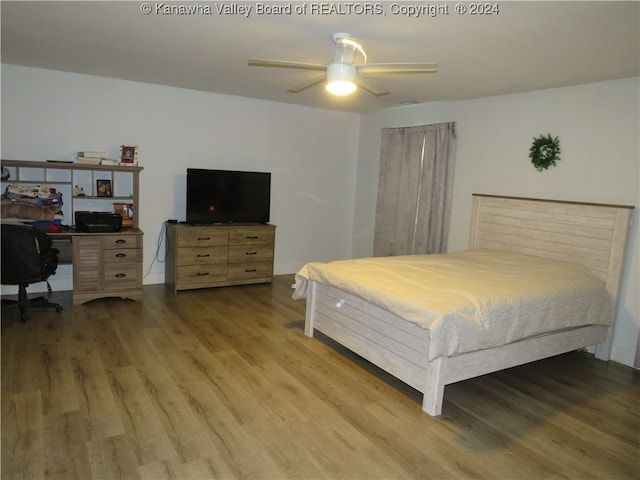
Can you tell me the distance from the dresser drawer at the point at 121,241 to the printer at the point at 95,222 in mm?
88

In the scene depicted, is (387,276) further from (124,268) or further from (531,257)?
(124,268)

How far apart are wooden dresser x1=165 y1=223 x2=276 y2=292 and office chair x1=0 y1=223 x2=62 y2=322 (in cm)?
130

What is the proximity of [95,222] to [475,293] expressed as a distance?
3601 mm

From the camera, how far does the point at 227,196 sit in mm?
5355

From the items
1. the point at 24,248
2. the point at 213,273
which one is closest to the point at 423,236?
→ the point at 213,273

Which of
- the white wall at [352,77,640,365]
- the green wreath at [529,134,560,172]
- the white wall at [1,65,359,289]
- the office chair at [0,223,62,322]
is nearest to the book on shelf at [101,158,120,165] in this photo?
the white wall at [1,65,359,289]

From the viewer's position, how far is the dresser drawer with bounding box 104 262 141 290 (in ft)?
14.7

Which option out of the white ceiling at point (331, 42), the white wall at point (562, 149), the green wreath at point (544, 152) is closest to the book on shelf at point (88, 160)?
the white ceiling at point (331, 42)

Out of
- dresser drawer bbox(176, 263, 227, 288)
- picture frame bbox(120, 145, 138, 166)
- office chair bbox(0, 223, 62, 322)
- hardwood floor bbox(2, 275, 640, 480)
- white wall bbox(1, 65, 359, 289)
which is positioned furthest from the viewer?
dresser drawer bbox(176, 263, 227, 288)

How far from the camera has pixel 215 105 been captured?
17.7 ft

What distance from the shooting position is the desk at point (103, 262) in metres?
4.33

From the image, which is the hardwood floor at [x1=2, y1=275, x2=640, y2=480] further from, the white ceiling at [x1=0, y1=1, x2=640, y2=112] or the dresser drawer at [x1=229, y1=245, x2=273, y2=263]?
the white ceiling at [x1=0, y1=1, x2=640, y2=112]

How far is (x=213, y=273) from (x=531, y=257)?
3.37 m

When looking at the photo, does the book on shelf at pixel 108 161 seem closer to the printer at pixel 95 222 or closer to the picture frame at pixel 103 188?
the picture frame at pixel 103 188
